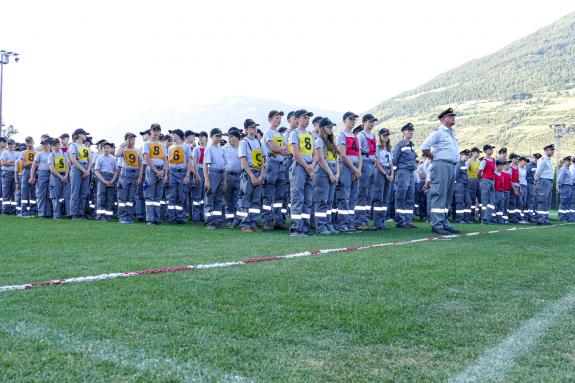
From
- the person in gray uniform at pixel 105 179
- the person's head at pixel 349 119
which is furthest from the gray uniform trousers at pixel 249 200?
the person in gray uniform at pixel 105 179

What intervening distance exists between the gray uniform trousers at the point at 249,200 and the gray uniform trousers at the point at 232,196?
1.89 feet

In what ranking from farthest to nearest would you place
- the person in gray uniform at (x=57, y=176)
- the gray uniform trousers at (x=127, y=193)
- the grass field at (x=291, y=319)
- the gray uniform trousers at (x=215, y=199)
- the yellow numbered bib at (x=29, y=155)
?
the yellow numbered bib at (x=29, y=155) < the person in gray uniform at (x=57, y=176) < the gray uniform trousers at (x=127, y=193) < the gray uniform trousers at (x=215, y=199) < the grass field at (x=291, y=319)

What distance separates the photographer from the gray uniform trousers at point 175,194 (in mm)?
12297

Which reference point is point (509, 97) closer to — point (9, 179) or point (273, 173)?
point (9, 179)

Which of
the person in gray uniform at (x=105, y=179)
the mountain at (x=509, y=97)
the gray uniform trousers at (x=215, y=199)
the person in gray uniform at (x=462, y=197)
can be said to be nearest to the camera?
the gray uniform trousers at (x=215, y=199)

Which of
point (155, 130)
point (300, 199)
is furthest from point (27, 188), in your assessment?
point (300, 199)

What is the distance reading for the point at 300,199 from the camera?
9422mm

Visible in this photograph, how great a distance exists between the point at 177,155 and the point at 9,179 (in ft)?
20.2

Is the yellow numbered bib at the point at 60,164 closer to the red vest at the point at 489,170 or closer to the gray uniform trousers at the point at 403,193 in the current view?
the gray uniform trousers at the point at 403,193

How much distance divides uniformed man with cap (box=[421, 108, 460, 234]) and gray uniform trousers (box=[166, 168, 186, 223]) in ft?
17.8

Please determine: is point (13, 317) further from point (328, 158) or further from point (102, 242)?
point (328, 158)

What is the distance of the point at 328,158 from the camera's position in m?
9.89

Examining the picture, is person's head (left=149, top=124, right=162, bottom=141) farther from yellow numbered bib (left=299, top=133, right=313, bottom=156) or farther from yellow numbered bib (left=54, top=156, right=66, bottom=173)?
yellow numbered bib (left=299, top=133, right=313, bottom=156)

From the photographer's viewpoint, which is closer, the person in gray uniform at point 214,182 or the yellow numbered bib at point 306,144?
the yellow numbered bib at point 306,144
